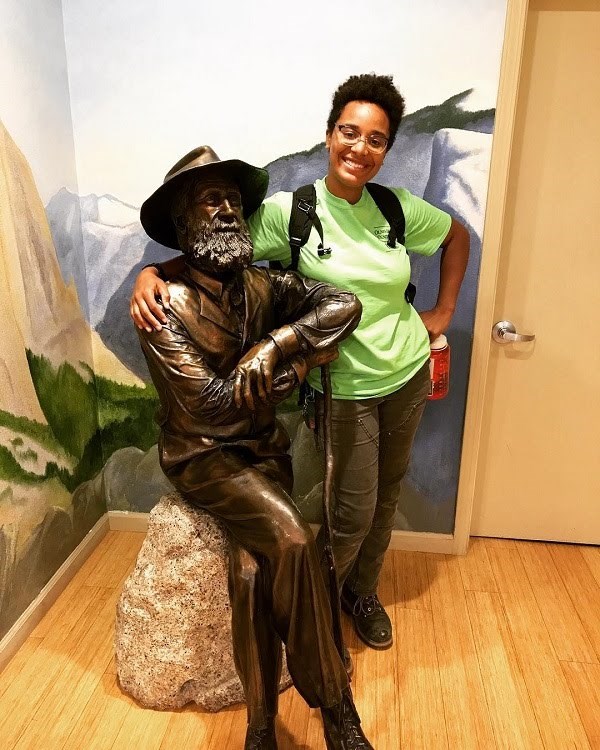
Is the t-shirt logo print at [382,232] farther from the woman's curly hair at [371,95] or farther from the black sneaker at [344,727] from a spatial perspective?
the black sneaker at [344,727]

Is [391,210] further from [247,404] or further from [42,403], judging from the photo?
[42,403]

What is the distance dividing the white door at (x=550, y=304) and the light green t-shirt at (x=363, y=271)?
743mm

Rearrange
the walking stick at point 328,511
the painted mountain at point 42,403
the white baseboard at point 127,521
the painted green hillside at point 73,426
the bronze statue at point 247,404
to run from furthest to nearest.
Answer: the white baseboard at point 127,521 < the painted green hillside at point 73,426 < the painted mountain at point 42,403 < the walking stick at point 328,511 < the bronze statue at point 247,404

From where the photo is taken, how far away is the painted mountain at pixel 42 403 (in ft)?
6.99

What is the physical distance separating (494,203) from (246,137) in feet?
3.27

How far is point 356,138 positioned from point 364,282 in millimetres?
418

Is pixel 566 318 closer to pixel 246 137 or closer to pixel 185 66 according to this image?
pixel 246 137

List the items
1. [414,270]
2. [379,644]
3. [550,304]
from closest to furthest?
1. [379,644]
2. [414,270]
3. [550,304]

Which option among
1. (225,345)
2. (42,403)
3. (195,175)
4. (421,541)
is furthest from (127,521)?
(195,175)

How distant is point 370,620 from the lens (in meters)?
2.31

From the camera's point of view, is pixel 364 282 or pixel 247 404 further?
pixel 364 282

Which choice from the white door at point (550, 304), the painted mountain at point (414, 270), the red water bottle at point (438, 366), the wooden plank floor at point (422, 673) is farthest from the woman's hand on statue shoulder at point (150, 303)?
the white door at point (550, 304)

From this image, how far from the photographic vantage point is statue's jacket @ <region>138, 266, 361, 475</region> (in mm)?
1673

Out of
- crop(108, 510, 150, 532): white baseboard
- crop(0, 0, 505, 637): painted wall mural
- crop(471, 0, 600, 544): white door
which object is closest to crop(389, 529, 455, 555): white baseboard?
crop(471, 0, 600, 544): white door
